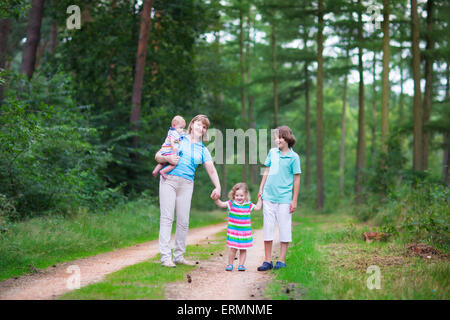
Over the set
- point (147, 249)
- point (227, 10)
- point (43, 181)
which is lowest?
point (147, 249)

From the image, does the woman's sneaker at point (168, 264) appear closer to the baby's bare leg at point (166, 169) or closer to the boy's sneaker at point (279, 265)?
the baby's bare leg at point (166, 169)

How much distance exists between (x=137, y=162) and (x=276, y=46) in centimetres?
1599

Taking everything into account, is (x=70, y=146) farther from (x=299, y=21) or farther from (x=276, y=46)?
(x=276, y=46)

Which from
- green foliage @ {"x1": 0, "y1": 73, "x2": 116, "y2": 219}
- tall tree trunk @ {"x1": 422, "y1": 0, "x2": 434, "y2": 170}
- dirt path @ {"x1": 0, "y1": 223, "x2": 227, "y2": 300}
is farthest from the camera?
tall tree trunk @ {"x1": 422, "y1": 0, "x2": 434, "y2": 170}

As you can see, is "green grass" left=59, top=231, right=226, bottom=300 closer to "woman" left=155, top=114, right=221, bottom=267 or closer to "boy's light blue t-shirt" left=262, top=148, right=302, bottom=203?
"woman" left=155, top=114, right=221, bottom=267

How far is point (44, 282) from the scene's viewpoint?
5742 mm

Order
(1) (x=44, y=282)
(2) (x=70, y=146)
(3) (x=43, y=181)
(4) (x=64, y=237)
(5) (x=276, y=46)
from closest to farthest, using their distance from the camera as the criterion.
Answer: (1) (x=44, y=282)
(4) (x=64, y=237)
(3) (x=43, y=181)
(2) (x=70, y=146)
(5) (x=276, y=46)

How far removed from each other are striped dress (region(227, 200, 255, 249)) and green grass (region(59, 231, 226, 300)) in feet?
2.64

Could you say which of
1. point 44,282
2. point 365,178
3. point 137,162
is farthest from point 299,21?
point 44,282

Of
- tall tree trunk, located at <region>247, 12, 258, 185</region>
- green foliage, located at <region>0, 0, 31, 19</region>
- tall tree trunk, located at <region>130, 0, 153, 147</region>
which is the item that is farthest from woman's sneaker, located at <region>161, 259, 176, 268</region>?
tall tree trunk, located at <region>247, 12, 258, 185</region>

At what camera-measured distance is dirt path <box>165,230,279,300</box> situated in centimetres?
493

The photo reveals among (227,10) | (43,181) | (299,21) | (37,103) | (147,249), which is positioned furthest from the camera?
(227,10)

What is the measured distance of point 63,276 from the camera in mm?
6133

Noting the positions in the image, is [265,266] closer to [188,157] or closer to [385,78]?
[188,157]
